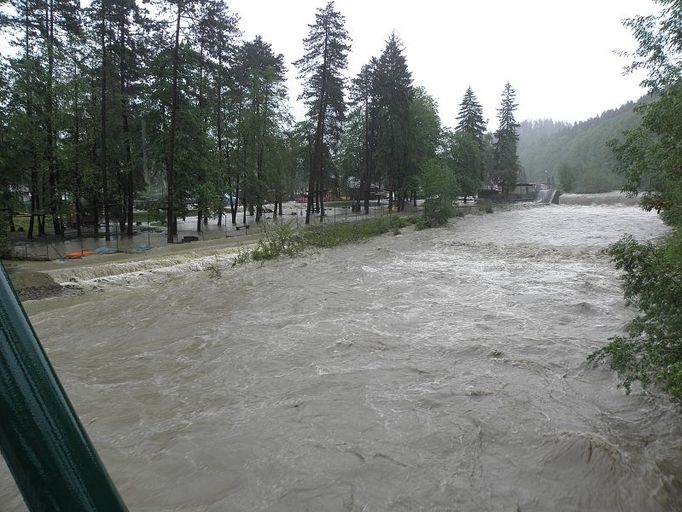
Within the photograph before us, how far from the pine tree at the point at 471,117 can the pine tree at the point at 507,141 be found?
788 centimetres

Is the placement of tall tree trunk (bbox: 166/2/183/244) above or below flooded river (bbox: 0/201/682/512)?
above

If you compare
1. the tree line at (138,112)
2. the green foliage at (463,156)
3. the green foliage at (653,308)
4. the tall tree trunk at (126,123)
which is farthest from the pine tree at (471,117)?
the green foliage at (653,308)

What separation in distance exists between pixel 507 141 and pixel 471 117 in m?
10.0

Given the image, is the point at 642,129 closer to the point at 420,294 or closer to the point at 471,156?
the point at 420,294

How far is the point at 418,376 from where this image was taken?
719cm

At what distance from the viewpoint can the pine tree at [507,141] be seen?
72.1 metres

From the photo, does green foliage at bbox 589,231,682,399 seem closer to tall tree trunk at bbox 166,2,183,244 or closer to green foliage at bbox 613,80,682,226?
green foliage at bbox 613,80,682,226

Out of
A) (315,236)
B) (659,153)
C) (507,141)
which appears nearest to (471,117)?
Result: (507,141)

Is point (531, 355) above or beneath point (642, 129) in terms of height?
beneath

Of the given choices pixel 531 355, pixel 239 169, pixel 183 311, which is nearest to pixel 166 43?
pixel 239 169

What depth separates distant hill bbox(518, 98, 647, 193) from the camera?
330 ft

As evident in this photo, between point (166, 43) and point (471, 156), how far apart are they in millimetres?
44020

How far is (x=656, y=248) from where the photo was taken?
5863 millimetres

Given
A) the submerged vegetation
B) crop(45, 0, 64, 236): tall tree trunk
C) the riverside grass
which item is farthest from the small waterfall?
crop(45, 0, 64, 236): tall tree trunk
